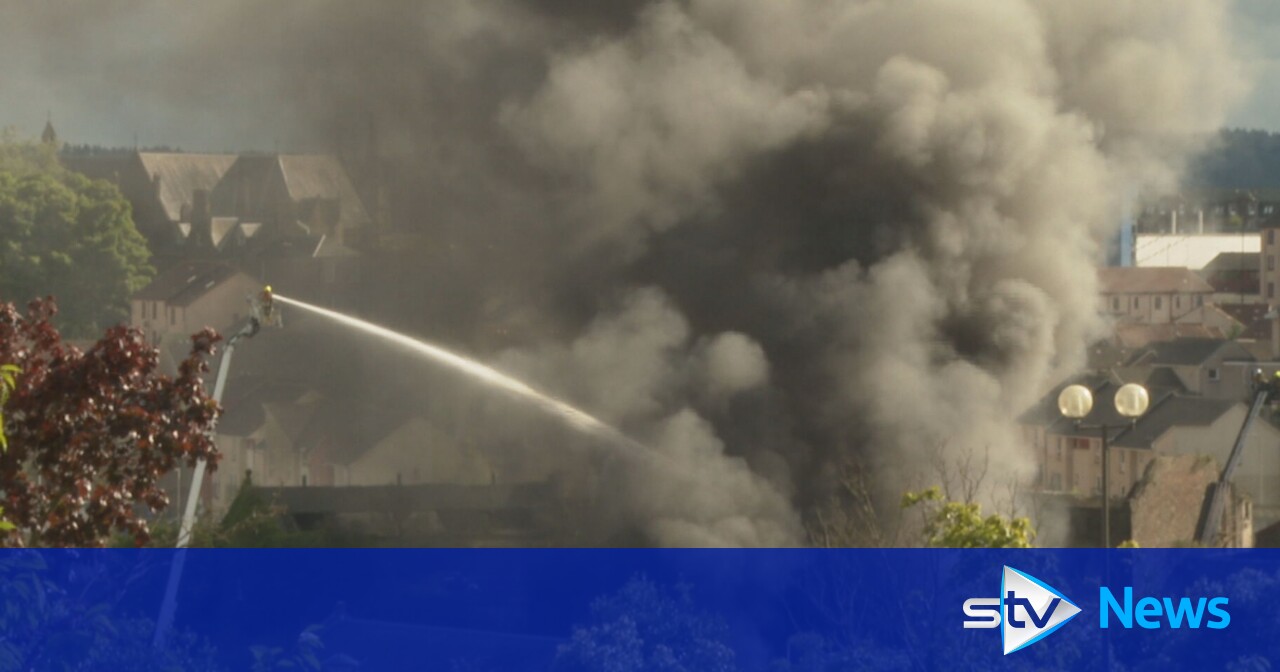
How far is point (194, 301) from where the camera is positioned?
29781 millimetres

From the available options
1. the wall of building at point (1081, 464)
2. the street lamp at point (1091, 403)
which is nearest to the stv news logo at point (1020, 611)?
the street lamp at point (1091, 403)

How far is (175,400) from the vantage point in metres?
6.97

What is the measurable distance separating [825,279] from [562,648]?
13.0 meters

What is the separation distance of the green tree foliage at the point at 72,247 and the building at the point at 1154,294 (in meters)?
19.4

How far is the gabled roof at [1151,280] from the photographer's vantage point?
129 feet

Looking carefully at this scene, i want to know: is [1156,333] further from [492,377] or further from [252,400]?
[252,400]

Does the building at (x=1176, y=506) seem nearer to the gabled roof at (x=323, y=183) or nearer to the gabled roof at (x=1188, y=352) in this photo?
the gabled roof at (x=1188, y=352)

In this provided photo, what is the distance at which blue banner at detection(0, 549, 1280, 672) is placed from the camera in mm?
6238

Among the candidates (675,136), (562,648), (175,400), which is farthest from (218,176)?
(175,400)

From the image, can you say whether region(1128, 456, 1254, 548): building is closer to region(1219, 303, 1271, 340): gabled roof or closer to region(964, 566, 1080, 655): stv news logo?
→ region(964, 566, 1080, 655): stv news logo

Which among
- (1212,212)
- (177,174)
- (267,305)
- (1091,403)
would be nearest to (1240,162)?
(1212,212)

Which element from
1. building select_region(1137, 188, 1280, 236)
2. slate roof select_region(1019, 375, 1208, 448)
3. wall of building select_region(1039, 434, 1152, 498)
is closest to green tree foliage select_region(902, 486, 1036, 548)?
slate roof select_region(1019, 375, 1208, 448)

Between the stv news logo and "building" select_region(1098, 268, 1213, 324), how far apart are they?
92.9ft

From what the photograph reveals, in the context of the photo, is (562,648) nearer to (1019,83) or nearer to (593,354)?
(593,354)
